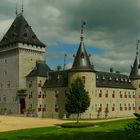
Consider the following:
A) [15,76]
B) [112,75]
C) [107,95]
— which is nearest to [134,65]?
[112,75]

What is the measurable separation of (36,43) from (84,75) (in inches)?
749

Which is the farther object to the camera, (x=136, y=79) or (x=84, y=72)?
(x=136, y=79)

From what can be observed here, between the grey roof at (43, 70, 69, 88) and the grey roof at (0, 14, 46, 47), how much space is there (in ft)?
31.2

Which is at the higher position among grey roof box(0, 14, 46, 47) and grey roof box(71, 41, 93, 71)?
grey roof box(0, 14, 46, 47)

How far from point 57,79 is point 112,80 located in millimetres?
12487

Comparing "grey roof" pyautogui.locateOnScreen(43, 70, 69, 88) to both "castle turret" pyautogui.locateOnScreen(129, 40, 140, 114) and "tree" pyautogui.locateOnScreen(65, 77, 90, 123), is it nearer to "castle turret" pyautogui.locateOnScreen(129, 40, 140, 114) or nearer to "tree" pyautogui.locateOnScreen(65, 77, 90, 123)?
"tree" pyautogui.locateOnScreen(65, 77, 90, 123)

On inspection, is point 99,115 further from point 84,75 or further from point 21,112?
point 21,112

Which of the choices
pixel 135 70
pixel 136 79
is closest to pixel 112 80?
pixel 136 79

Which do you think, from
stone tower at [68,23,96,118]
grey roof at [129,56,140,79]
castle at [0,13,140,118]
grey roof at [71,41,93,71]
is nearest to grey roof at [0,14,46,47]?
castle at [0,13,140,118]

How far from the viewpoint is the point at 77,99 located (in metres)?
66.3

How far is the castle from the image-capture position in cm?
7412

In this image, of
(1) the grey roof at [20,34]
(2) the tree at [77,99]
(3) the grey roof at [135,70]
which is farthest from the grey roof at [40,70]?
(3) the grey roof at [135,70]

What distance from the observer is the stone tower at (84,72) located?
71.9 meters

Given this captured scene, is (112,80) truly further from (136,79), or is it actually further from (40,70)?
(40,70)
